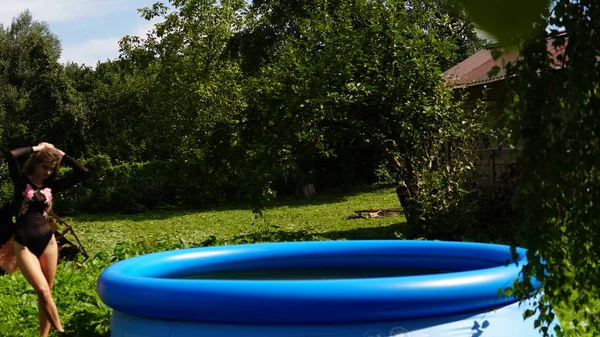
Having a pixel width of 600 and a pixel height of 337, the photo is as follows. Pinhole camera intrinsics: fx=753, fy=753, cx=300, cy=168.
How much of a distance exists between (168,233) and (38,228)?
10295 millimetres

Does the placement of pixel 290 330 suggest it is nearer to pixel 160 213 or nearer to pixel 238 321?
pixel 238 321

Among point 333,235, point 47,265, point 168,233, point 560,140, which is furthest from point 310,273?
point 168,233

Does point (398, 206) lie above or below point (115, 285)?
below

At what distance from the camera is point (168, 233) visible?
1564 cm

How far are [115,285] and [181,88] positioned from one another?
63.4ft

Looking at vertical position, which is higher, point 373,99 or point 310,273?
point 373,99

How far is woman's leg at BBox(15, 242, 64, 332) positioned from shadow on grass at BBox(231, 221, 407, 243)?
6.28m

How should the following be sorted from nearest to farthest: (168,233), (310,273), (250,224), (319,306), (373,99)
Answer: (319,306), (310,273), (373,99), (168,233), (250,224)

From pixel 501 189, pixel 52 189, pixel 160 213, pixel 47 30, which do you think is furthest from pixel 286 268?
pixel 47 30

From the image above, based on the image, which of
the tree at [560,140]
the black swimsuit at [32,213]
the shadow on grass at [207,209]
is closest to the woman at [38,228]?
the black swimsuit at [32,213]

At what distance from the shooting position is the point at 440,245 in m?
5.62

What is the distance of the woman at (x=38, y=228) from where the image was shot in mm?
5324

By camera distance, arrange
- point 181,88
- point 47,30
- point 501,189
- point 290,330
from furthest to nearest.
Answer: point 47,30
point 181,88
point 501,189
point 290,330

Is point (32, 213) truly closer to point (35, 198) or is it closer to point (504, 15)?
point (35, 198)
